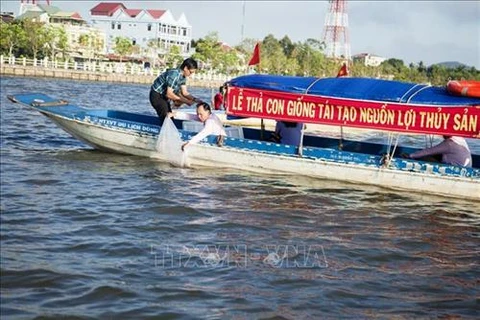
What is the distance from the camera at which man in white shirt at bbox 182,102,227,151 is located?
42.5 feet

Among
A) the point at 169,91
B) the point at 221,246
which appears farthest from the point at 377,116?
the point at 221,246

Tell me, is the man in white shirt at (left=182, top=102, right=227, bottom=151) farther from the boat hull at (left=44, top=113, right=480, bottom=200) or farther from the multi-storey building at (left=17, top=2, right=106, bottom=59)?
the multi-storey building at (left=17, top=2, right=106, bottom=59)

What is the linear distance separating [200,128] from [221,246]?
646cm

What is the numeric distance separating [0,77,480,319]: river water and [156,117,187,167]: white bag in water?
275 millimetres

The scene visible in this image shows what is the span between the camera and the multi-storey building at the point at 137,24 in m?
97.1

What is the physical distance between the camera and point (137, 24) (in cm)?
9819

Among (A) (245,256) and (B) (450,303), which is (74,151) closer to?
(A) (245,256)

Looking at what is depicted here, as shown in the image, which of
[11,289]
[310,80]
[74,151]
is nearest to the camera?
[11,289]

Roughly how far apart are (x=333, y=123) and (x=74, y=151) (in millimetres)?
5880

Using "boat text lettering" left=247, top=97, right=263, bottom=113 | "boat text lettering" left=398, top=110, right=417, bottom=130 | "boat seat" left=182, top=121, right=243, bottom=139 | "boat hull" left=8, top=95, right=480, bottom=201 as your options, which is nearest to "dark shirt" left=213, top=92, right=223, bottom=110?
"boat seat" left=182, top=121, right=243, bottom=139

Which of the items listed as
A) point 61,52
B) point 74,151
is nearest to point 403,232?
point 74,151

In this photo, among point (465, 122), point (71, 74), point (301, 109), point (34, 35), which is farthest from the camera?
point (34, 35)

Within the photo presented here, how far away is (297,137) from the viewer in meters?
13.8

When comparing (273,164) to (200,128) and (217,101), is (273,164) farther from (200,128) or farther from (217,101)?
(217,101)
